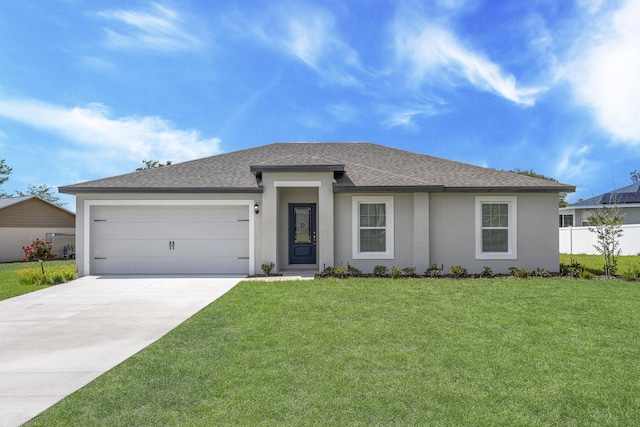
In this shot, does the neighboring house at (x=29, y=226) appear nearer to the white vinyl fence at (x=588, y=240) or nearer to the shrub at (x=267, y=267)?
the shrub at (x=267, y=267)

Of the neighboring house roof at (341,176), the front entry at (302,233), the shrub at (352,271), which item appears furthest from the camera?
the front entry at (302,233)

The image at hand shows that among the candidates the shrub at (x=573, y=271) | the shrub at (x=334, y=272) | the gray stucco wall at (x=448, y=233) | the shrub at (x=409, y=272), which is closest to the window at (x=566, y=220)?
the shrub at (x=573, y=271)

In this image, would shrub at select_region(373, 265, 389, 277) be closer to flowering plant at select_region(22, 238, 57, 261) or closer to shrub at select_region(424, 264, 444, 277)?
shrub at select_region(424, 264, 444, 277)

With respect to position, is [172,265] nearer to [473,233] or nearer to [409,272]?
[409,272]

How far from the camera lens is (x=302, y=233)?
14016mm

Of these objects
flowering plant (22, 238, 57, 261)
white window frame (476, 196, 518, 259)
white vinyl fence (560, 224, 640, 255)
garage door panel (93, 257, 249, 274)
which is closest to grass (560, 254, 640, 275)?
white vinyl fence (560, 224, 640, 255)

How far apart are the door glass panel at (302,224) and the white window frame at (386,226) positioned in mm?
2183

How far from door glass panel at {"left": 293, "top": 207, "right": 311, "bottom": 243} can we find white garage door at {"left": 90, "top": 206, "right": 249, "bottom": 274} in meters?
1.89

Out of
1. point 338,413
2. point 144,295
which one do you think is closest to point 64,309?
point 144,295

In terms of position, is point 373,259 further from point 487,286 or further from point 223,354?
point 223,354

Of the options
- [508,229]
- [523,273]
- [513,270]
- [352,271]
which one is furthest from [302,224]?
[523,273]

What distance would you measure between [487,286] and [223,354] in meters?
7.74

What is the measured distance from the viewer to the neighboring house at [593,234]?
20344 mm

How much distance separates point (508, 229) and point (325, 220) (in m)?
6.24
